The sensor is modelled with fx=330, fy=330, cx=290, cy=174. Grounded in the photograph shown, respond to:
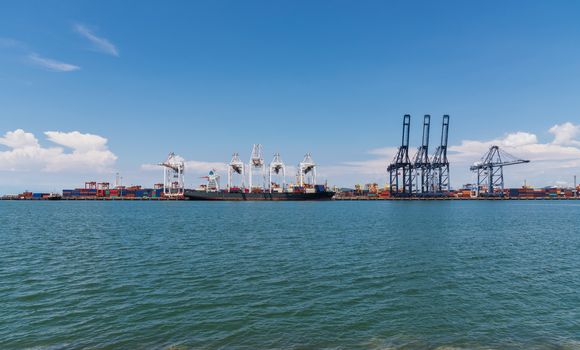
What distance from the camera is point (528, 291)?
704 inches

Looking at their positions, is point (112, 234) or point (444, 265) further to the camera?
point (112, 234)

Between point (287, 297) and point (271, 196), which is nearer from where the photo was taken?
point (287, 297)

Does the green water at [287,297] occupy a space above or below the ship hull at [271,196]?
below

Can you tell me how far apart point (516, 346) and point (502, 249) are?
22816 millimetres

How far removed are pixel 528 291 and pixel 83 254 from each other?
31.3m

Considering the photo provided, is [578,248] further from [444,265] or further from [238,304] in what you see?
[238,304]

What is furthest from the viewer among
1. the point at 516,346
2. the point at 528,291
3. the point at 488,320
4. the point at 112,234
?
the point at 112,234

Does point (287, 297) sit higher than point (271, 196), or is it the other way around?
point (271, 196)

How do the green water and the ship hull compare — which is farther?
the ship hull

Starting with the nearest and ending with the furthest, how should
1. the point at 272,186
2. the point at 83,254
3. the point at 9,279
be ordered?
the point at 9,279
the point at 83,254
the point at 272,186

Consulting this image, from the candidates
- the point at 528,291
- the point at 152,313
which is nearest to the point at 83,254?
the point at 152,313

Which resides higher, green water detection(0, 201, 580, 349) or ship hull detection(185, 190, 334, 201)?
ship hull detection(185, 190, 334, 201)

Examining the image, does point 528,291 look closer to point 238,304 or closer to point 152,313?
point 238,304

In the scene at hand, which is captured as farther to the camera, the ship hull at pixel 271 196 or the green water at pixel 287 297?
the ship hull at pixel 271 196
